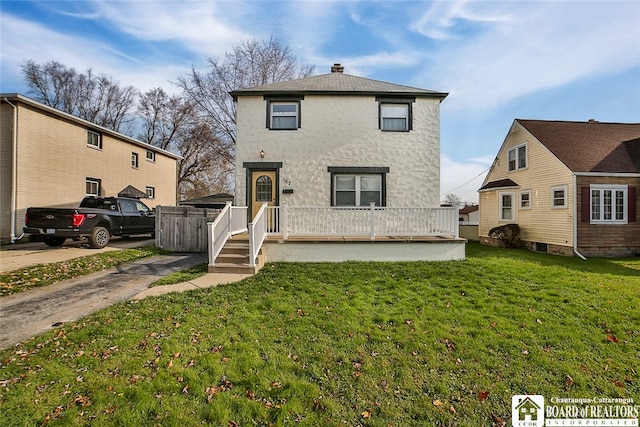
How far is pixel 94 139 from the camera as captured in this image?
51.6 feet

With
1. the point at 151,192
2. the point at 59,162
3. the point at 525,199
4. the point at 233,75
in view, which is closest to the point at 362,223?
the point at 525,199

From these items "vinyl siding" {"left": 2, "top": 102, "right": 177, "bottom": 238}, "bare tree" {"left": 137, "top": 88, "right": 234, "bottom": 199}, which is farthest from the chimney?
"bare tree" {"left": 137, "top": 88, "right": 234, "bottom": 199}

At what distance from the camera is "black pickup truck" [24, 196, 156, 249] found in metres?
9.70

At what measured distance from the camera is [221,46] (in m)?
21.9

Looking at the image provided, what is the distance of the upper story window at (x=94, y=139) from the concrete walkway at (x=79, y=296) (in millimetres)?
11500

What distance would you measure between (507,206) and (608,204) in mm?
4132

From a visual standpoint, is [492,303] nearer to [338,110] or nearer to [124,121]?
[338,110]

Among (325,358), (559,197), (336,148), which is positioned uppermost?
(336,148)

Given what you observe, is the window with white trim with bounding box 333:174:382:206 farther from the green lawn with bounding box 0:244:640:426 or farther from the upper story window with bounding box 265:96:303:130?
the green lawn with bounding box 0:244:640:426

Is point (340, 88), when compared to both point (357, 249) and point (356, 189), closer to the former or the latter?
point (356, 189)

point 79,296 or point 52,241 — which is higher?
point 52,241

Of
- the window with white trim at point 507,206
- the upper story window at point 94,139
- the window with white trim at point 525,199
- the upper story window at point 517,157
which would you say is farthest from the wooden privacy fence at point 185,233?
the upper story window at point 517,157

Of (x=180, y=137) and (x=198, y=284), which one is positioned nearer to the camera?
(x=198, y=284)

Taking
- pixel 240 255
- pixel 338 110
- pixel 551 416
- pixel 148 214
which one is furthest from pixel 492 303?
pixel 148 214
